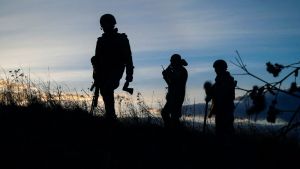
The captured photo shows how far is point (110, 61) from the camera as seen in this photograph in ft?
25.2

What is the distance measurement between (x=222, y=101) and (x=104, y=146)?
311 cm

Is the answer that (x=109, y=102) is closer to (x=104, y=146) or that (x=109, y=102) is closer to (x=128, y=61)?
(x=128, y=61)

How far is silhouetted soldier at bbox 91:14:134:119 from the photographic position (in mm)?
7571

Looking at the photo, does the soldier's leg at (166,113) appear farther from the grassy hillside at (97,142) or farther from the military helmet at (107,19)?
the military helmet at (107,19)

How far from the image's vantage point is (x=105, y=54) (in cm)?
767

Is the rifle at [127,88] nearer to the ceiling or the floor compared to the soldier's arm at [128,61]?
nearer to the floor

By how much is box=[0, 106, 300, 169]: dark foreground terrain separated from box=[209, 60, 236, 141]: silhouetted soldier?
261 mm

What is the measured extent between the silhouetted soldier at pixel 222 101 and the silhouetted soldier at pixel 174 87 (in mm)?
784

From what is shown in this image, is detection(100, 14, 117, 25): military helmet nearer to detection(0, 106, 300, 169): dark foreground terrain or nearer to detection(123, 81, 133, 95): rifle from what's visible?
detection(123, 81, 133, 95): rifle

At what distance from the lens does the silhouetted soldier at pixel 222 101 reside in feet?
28.3

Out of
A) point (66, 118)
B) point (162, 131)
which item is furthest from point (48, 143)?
point (162, 131)

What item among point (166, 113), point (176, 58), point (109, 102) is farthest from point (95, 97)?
point (176, 58)

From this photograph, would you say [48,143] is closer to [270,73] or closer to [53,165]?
[53,165]


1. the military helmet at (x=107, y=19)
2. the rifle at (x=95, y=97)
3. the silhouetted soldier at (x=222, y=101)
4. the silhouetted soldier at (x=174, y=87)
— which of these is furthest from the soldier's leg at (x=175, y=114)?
the military helmet at (x=107, y=19)
